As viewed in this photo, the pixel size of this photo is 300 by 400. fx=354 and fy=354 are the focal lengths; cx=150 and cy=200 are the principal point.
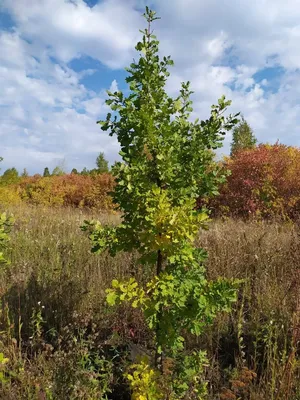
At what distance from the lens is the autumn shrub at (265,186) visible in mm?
9242

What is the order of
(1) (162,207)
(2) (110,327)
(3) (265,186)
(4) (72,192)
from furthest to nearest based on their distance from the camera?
(4) (72,192)
(3) (265,186)
(2) (110,327)
(1) (162,207)

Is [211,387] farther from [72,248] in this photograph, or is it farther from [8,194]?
[8,194]

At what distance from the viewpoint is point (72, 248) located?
5.00 m

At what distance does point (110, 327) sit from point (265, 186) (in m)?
7.03

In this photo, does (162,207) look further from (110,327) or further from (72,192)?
(72,192)

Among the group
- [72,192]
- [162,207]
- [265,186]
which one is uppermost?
[72,192]

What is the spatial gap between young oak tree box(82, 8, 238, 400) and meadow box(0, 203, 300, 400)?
1.18 ft

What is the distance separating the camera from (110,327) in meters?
3.35

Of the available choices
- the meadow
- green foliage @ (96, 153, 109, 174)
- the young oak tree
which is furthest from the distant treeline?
green foliage @ (96, 153, 109, 174)

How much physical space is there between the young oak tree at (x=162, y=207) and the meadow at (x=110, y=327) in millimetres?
360

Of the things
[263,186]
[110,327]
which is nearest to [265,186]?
[263,186]

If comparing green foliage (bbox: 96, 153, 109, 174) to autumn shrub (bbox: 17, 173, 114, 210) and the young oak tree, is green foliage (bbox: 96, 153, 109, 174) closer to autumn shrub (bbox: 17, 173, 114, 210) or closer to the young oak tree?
autumn shrub (bbox: 17, 173, 114, 210)

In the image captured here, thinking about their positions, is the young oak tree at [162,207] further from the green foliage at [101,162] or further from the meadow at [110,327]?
the green foliage at [101,162]

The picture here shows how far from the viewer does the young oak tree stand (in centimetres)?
203
